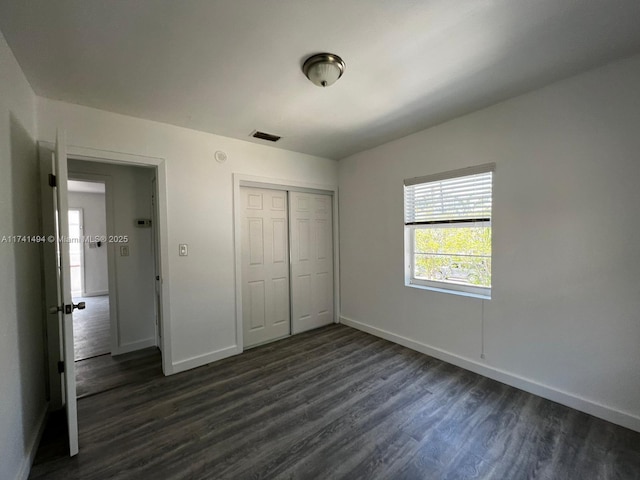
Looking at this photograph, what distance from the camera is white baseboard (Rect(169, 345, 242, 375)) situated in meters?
2.62

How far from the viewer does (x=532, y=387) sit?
2150mm

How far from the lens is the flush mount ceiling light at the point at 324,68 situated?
165cm

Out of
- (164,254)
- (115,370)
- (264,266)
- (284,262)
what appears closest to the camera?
(164,254)

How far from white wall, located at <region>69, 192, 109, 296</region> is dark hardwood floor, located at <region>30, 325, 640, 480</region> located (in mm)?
5316

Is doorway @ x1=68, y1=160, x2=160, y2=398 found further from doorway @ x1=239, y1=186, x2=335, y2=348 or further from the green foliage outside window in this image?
the green foliage outside window

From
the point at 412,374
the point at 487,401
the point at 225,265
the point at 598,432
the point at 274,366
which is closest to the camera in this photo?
the point at 598,432

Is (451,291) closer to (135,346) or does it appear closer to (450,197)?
(450,197)

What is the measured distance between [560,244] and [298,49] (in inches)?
93.1

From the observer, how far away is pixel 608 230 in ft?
5.96

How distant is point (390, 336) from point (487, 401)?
127 cm

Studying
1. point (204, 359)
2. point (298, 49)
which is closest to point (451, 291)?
point (298, 49)

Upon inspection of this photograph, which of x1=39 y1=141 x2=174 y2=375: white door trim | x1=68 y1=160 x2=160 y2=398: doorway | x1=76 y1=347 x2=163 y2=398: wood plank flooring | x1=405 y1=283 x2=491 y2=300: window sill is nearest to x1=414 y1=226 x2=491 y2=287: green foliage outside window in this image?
x1=405 y1=283 x2=491 y2=300: window sill

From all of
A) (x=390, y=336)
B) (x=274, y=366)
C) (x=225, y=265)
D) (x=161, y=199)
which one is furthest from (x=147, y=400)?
(x=390, y=336)

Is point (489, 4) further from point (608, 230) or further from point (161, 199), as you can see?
point (161, 199)
